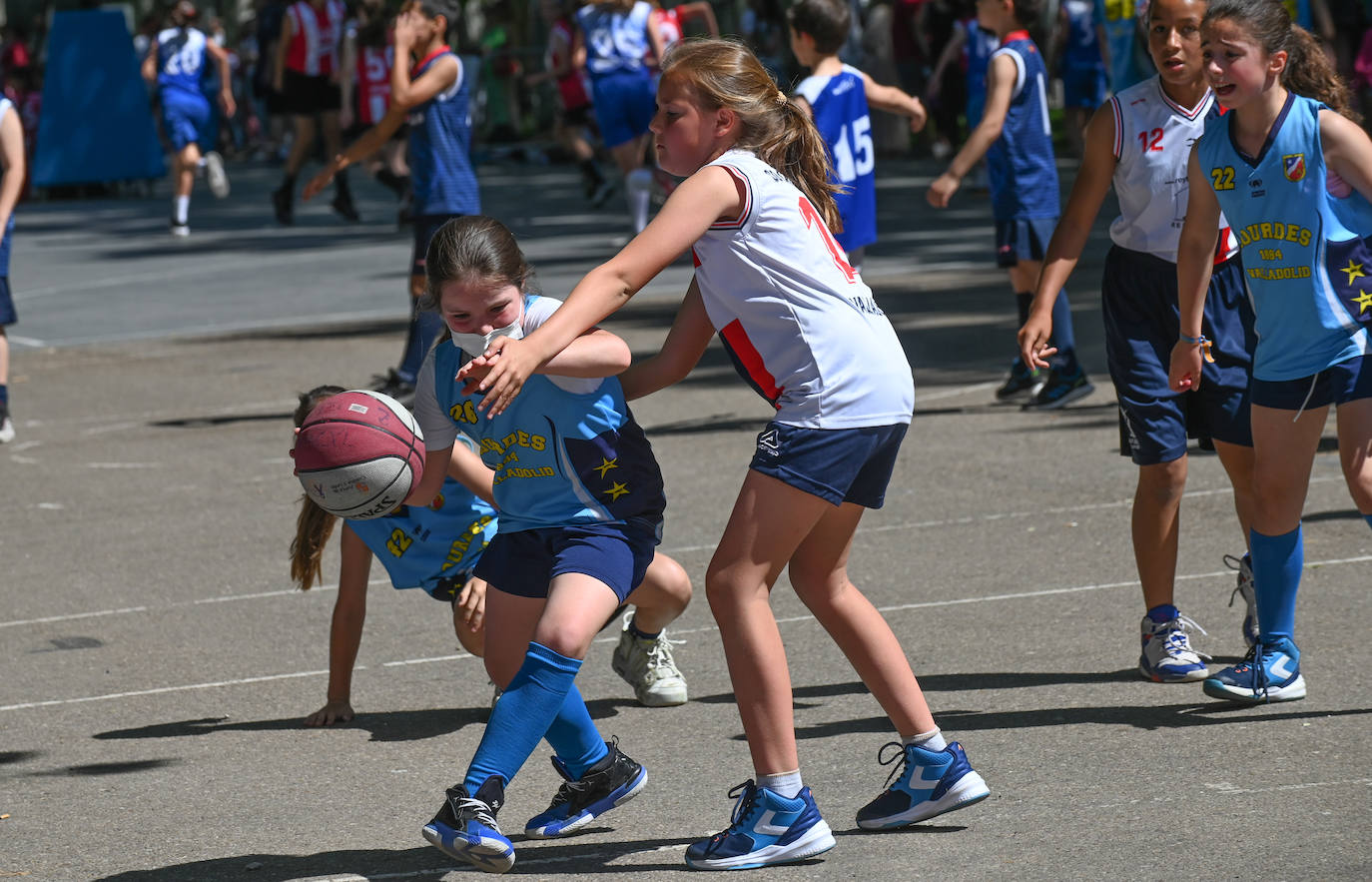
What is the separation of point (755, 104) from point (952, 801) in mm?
1663

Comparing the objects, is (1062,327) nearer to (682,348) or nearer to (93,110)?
(682,348)

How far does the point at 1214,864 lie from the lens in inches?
164

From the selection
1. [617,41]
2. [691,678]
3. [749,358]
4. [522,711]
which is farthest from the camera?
[617,41]

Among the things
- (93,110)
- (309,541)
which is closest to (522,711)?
(309,541)

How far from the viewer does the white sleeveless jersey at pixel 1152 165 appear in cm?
584

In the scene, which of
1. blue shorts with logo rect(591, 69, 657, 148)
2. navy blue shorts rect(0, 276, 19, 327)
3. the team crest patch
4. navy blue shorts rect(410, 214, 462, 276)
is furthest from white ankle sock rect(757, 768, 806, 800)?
blue shorts with logo rect(591, 69, 657, 148)

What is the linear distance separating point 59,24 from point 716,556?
928 inches

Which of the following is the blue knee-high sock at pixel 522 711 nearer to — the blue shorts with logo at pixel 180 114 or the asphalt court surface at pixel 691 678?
the asphalt court surface at pixel 691 678

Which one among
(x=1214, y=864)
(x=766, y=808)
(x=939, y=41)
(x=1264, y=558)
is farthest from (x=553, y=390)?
(x=939, y=41)

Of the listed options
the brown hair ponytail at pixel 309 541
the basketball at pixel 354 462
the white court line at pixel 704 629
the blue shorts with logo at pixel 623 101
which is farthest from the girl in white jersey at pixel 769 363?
the blue shorts with logo at pixel 623 101

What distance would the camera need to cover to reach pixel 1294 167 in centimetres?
509

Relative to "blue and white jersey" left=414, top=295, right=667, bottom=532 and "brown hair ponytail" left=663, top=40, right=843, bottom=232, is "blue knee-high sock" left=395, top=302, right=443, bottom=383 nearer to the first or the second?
"blue and white jersey" left=414, top=295, right=667, bottom=532

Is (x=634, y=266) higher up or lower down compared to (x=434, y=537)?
higher up

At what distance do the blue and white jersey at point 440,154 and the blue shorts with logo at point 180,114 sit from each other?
35.3 feet
